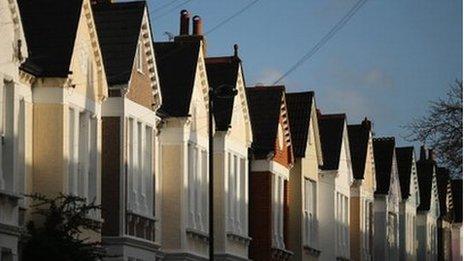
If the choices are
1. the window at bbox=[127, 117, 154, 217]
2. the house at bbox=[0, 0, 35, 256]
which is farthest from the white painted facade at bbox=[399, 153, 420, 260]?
the house at bbox=[0, 0, 35, 256]

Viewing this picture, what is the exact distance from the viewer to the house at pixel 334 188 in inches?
2586

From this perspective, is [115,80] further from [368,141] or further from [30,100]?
[368,141]

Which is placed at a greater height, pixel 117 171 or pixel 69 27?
pixel 69 27

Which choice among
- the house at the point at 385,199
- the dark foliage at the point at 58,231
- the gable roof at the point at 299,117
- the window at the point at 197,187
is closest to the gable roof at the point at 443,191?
the house at the point at 385,199

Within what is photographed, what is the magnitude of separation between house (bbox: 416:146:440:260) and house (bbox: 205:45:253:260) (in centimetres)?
3292

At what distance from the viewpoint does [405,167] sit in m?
82.2

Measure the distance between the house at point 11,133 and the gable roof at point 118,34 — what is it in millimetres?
5296

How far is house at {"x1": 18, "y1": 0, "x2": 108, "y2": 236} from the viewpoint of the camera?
39.9m

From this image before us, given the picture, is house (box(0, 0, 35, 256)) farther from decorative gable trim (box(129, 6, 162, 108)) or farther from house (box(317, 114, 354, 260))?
house (box(317, 114, 354, 260))

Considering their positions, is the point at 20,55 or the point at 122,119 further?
the point at 122,119

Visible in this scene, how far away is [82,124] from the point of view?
41.8 metres

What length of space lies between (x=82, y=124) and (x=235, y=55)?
44.9 ft

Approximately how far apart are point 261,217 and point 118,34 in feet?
46.0

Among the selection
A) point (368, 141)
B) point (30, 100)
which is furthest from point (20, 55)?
point (368, 141)
